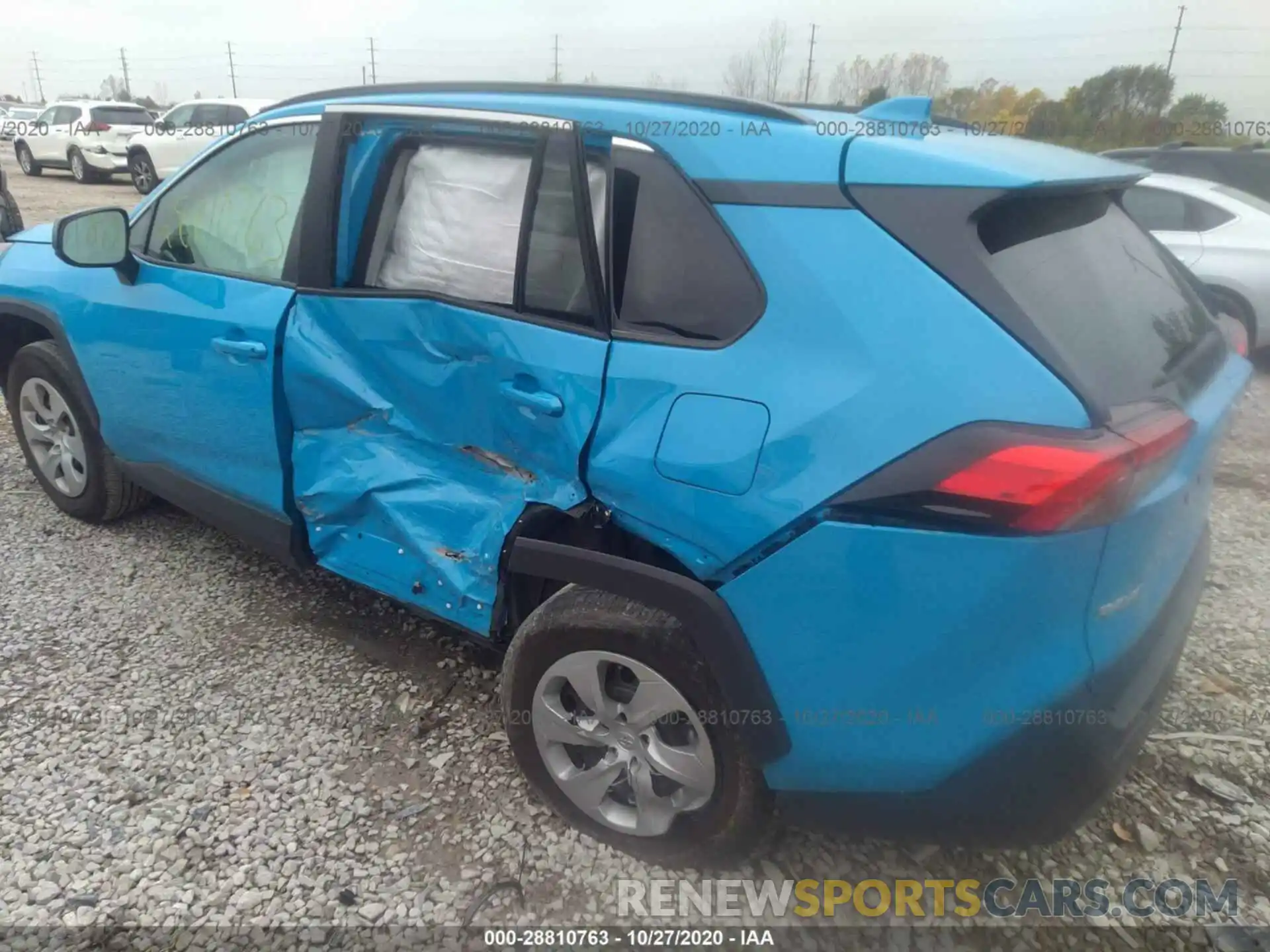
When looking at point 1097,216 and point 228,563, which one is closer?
point 1097,216

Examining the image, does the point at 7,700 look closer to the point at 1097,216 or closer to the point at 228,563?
the point at 228,563

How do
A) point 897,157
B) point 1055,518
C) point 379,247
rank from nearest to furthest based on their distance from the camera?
point 1055,518 → point 897,157 → point 379,247

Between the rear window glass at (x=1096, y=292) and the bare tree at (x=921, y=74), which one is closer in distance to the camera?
the rear window glass at (x=1096, y=292)

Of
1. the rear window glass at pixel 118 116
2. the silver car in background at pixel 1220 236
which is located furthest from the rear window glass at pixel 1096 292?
the rear window glass at pixel 118 116

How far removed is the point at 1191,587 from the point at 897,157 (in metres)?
1.27

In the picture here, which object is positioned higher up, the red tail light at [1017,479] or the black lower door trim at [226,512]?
the red tail light at [1017,479]

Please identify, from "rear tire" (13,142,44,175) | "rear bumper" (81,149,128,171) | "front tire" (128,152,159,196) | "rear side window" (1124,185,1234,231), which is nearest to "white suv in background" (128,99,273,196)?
"front tire" (128,152,159,196)

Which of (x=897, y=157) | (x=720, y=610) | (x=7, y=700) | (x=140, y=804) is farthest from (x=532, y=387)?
(x=7, y=700)

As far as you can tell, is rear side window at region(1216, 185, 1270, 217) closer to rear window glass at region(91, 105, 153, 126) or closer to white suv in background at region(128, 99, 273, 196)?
white suv in background at region(128, 99, 273, 196)

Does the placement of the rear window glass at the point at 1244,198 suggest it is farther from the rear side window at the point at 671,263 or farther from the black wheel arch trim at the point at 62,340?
the black wheel arch trim at the point at 62,340

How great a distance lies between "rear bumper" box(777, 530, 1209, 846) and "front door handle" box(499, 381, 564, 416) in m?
1.00

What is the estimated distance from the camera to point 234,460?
2842 millimetres

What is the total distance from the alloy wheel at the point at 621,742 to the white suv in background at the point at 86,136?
1952cm

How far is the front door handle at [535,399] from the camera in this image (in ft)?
6.60
